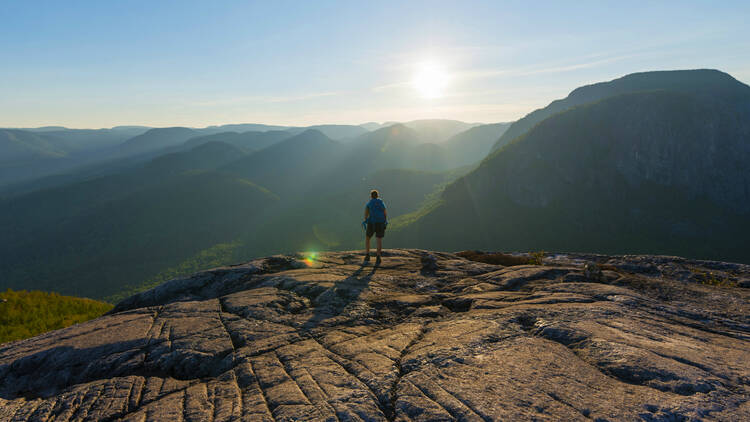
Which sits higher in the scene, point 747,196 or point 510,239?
point 747,196

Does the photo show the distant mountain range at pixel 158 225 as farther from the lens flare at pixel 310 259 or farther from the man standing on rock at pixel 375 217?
the man standing on rock at pixel 375 217

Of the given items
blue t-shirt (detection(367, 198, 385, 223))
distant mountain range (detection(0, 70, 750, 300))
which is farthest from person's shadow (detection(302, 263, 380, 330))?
distant mountain range (detection(0, 70, 750, 300))

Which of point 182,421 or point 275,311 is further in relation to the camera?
point 275,311

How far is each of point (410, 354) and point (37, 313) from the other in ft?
71.4

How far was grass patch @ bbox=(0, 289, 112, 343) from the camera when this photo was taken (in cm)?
1451

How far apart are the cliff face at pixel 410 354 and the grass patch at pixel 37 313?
8535mm

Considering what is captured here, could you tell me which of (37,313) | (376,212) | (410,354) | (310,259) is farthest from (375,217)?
(37,313)

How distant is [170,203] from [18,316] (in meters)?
161

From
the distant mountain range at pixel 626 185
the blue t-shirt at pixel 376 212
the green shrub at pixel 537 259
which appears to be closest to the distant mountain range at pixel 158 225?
the distant mountain range at pixel 626 185

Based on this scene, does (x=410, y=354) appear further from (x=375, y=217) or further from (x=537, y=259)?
(x=537, y=259)

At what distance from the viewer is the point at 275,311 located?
8.47 meters

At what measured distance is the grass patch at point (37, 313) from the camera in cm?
1451

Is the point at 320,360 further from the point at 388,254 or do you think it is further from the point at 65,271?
the point at 65,271

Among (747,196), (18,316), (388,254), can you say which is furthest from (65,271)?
(747,196)
